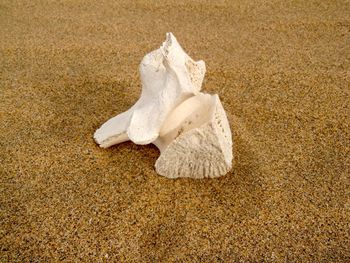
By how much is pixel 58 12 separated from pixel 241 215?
143cm

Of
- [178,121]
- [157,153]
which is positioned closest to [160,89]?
[178,121]

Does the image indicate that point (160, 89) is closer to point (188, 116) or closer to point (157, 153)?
point (188, 116)

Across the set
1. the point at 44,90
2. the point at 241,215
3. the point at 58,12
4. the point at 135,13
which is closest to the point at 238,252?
the point at 241,215

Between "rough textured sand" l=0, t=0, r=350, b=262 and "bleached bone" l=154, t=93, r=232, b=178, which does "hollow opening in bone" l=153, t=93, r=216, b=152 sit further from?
"rough textured sand" l=0, t=0, r=350, b=262

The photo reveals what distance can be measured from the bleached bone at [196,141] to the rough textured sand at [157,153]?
0.05 m

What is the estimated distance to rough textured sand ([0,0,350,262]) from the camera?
939mm

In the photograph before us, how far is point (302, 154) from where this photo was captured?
1.17m

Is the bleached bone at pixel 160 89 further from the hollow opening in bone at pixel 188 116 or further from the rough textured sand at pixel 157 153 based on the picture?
the rough textured sand at pixel 157 153

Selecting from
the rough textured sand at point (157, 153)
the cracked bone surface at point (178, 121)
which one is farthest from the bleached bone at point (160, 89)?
the rough textured sand at point (157, 153)

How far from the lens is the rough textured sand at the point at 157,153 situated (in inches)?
37.0

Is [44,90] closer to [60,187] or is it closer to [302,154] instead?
[60,187]

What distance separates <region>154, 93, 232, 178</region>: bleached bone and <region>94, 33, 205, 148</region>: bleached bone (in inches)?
1.7

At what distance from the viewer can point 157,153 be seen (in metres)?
1.13

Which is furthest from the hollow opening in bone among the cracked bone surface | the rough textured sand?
the rough textured sand
